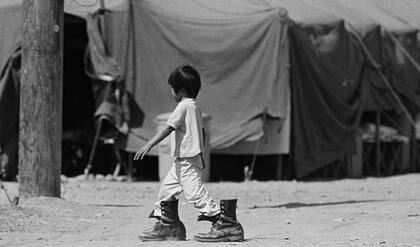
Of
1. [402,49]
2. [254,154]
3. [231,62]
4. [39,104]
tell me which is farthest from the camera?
[402,49]

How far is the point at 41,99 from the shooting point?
37.6 ft

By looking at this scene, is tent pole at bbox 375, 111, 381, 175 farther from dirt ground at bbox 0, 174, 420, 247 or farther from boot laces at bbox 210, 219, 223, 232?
boot laces at bbox 210, 219, 223, 232

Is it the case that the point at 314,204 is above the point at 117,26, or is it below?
below

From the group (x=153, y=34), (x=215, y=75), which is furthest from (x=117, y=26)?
(x=215, y=75)

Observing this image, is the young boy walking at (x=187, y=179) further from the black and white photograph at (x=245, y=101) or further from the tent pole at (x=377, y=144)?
the tent pole at (x=377, y=144)

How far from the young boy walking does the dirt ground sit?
19cm

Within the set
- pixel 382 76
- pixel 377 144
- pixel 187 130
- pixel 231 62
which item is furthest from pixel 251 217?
Result: pixel 377 144

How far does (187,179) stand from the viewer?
8406mm

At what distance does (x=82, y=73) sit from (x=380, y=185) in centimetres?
613

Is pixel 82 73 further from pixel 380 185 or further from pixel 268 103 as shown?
pixel 380 185

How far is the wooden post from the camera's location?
1145cm

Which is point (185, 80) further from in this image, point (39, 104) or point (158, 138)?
point (39, 104)

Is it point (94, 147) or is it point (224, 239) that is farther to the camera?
point (94, 147)

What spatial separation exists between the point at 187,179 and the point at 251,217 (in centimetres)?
274
